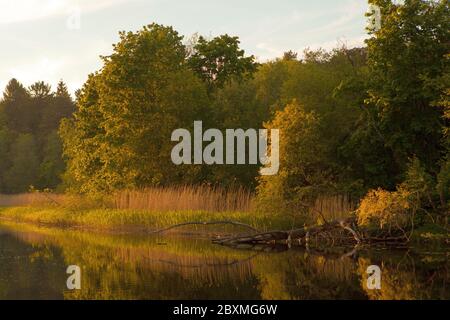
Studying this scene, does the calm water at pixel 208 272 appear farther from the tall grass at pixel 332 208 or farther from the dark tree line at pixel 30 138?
the dark tree line at pixel 30 138

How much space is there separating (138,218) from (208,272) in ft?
42.0

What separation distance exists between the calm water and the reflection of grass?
11.0 feet

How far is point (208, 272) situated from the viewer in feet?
46.7

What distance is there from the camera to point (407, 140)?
23.0 m

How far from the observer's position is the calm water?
11.6 meters

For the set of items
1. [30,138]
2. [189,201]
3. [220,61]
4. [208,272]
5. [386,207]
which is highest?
[220,61]

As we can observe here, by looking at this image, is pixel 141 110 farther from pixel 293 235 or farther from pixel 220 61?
pixel 293 235

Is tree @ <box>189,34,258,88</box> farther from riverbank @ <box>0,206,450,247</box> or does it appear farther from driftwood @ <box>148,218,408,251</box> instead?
driftwood @ <box>148,218,408,251</box>

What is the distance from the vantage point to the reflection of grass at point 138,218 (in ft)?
75.7

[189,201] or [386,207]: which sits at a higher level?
[386,207]

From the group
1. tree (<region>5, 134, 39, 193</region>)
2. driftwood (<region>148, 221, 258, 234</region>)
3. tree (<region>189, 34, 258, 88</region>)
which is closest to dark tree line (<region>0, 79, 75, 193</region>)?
tree (<region>5, 134, 39, 193</region>)

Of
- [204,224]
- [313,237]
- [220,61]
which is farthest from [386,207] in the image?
[220,61]

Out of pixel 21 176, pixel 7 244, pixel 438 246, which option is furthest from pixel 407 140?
pixel 21 176

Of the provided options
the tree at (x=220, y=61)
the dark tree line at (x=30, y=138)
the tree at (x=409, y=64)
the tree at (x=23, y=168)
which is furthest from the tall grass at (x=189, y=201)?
the tree at (x=23, y=168)
